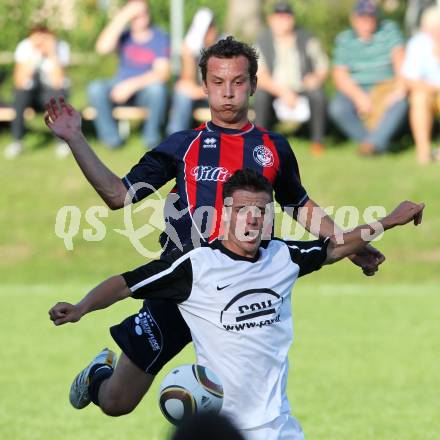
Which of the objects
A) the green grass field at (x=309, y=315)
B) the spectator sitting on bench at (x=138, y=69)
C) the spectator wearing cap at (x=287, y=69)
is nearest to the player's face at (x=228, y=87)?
the green grass field at (x=309, y=315)

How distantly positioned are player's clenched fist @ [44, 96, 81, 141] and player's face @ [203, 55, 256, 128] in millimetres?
669

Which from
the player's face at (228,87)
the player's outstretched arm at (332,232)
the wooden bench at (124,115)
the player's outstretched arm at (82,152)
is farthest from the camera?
the wooden bench at (124,115)

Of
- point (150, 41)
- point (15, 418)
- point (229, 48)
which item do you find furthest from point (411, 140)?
point (229, 48)

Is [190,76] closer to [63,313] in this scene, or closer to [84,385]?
[84,385]

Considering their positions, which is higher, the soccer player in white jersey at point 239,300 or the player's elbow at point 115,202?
the player's elbow at point 115,202

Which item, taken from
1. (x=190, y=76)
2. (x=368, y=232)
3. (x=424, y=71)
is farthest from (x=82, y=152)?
(x=424, y=71)

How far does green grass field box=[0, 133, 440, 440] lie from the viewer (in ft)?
25.6

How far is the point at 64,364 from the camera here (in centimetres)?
955

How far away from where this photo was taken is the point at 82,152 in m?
5.40

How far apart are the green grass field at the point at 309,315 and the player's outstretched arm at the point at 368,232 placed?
2.13 metres

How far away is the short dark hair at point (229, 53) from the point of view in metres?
5.59

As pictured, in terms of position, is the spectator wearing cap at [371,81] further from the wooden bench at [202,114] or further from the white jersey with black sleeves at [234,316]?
the white jersey with black sleeves at [234,316]

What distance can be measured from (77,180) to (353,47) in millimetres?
4356

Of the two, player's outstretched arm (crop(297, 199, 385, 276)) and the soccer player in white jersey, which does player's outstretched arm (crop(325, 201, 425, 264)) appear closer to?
player's outstretched arm (crop(297, 199, 385, 276))
